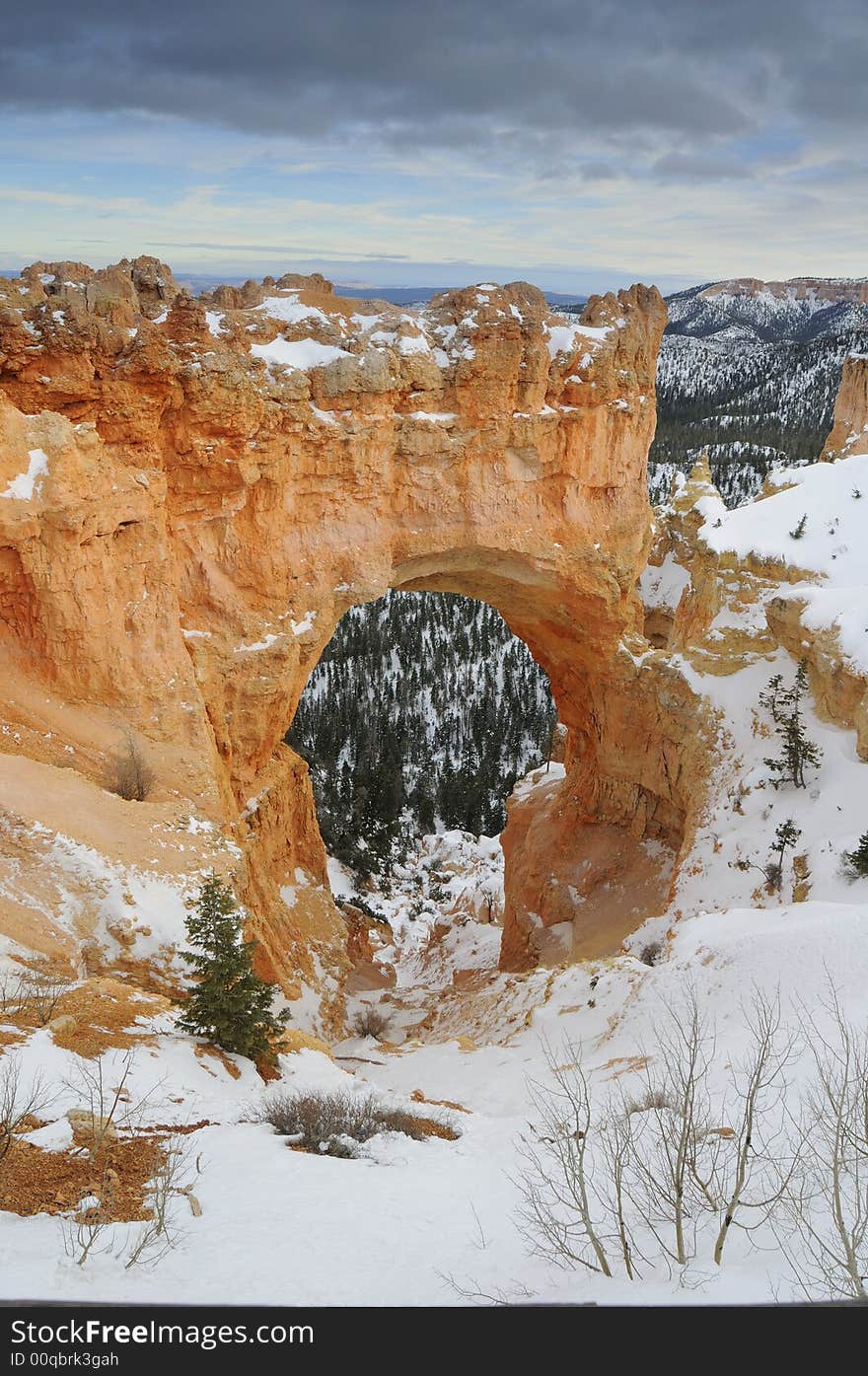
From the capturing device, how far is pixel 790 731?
2075 centimetres

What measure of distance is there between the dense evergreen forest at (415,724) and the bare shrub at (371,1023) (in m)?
16.8

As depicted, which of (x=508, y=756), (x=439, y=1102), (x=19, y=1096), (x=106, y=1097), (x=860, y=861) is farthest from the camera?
(x=508, y=756)

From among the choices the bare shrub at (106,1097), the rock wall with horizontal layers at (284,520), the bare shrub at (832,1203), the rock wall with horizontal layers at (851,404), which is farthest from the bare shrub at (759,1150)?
the rock wall with horizontal layers at (851,404)

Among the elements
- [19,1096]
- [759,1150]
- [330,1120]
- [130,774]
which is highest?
[130,774]

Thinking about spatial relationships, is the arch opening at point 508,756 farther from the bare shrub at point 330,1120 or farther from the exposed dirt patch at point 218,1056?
the exposed dirt patch at point 218,1056

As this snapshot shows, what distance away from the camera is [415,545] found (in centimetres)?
2417

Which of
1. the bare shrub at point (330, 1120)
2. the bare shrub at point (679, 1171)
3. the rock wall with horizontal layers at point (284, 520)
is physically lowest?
the bare shrub at point (330, 1120)

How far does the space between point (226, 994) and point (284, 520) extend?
1307 centimetres

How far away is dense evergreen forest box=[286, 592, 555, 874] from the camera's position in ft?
175

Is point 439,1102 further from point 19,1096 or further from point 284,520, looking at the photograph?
point 284,520

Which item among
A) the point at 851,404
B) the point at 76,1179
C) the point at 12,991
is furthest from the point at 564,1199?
the point at 851,404

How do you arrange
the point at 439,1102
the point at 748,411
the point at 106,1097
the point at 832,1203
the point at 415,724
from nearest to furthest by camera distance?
the point at 832,1203 → the point at 106,1097 → the point at 439,1102 → the point at 415,724 → the point at 748,411

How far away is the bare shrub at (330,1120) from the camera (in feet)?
33.4
